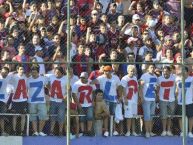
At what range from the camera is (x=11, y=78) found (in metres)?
17.3

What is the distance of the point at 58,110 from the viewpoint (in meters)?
17.5

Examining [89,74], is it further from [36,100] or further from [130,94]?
[36,100]

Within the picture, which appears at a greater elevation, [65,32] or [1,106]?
[65,32]

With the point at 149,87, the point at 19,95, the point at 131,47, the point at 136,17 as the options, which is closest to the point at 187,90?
the point at 149,87

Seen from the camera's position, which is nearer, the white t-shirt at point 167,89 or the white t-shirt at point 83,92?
the white t-shirt at point 83,92

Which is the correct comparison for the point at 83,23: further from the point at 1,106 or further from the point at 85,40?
the point at 1,106

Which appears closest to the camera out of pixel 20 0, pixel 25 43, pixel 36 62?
pixel 36 62

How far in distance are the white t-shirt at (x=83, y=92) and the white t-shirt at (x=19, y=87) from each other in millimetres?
920

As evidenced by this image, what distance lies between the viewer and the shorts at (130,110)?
17.6 m

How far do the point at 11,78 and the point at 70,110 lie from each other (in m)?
1.25

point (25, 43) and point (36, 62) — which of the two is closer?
point (36, 62)

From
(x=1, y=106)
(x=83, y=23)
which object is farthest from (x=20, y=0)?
(x=1, y=106)

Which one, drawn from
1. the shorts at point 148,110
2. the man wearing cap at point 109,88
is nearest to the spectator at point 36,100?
the man wearing cap at point 109,88

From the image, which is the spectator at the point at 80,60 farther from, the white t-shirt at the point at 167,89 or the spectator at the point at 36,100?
the white t-shirt at the point at 167,89
